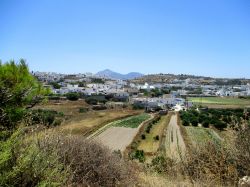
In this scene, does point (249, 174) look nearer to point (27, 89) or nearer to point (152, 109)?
point (27, 89)

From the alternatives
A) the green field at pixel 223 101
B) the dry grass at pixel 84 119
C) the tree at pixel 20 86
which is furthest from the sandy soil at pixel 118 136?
the green field at pixel 223 101

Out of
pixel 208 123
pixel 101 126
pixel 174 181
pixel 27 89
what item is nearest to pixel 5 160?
pixel 174 181

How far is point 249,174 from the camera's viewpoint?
16.4 feet

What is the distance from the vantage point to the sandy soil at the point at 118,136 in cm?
3209

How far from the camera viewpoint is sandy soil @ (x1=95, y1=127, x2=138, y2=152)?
32094 millimetres

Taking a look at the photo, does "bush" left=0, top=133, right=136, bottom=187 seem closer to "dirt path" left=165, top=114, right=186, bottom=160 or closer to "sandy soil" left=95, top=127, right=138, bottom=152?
"dirt path" left=165, top=114, right=186, bottom=160

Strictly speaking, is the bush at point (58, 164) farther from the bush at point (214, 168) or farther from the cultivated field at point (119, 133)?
the cultivated field at point (119, 133)

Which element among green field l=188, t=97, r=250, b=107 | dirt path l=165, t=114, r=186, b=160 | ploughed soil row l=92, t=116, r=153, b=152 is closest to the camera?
dirt path l=165, t=114, r=186, b=160

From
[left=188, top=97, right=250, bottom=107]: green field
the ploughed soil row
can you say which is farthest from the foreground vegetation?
[left=188, top=97, right=250, bottom=107]: green field

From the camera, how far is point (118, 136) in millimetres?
37281

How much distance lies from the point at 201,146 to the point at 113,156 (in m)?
1.66

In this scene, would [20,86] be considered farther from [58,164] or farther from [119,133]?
[119,133]

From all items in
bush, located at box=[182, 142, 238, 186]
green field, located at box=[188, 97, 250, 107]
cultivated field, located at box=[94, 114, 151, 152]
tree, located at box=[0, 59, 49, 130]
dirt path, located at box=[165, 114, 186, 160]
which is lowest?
green field, located at box=[188, 97, 250, 107]

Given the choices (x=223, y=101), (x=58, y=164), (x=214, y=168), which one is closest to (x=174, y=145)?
(x=214, y=168)
